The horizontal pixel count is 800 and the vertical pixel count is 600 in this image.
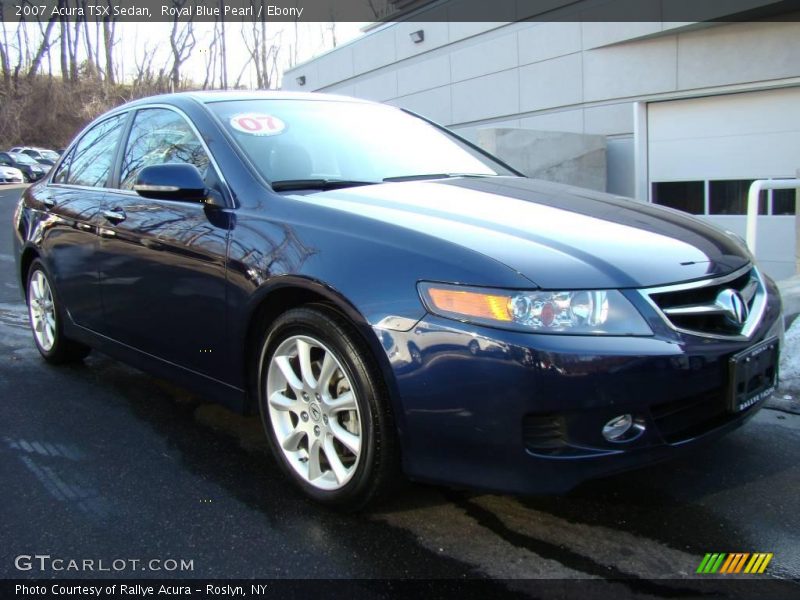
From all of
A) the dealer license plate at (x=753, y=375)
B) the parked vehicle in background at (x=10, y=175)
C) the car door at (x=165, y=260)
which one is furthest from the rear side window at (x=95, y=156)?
the parked vehicle in background at (x=10, y=175)

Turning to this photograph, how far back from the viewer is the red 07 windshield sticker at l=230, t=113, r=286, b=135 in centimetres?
334

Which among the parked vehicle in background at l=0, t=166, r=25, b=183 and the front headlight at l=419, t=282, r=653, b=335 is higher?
the parked vehicle in background at l=0, t=166, r=25, b=183

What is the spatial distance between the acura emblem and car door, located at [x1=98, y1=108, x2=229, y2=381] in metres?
1.90

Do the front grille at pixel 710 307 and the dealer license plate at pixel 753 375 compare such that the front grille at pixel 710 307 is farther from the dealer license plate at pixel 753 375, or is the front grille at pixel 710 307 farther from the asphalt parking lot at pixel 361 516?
the asphalt parking lot at pixel 361 516

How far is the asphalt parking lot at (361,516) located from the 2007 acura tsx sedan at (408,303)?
219mm

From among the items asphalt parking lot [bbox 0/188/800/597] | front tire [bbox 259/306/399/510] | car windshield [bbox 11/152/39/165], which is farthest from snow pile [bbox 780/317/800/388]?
car windshield [bbox 11/152/39/165]

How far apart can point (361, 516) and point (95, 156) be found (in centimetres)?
295

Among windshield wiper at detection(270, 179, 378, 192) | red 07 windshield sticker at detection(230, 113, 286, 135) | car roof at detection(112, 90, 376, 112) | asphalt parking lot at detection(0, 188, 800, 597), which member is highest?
car roof at detection(112, 90, 376, 112)

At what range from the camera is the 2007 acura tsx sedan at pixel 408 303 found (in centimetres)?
223

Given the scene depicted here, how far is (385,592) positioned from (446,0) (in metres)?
15.5

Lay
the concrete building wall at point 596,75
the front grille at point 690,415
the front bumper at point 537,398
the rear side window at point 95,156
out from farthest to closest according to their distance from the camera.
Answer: the concrete building wall at point 596,75
the rear side window at point 95,156
the front grille at point 690,415
the front bumper at point 537,398

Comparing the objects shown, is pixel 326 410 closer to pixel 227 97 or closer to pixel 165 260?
pixel 165 260

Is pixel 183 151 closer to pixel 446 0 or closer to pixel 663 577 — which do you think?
pixel 663 577

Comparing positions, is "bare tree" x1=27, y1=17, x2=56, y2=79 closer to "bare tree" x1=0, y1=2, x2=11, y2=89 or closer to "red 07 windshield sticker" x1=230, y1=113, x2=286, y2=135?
"bare tree" x1=0, y1=2, x2=11, y2=89
